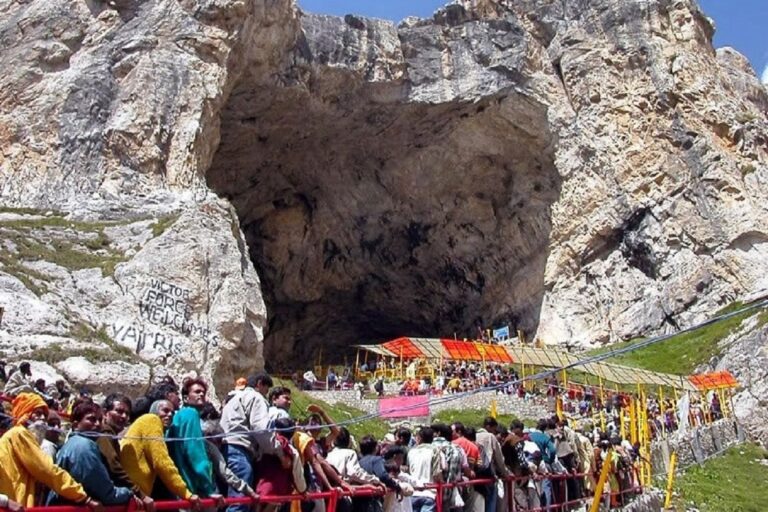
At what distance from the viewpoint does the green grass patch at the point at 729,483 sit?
565 inches

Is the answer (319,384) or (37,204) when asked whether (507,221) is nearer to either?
(319,384)

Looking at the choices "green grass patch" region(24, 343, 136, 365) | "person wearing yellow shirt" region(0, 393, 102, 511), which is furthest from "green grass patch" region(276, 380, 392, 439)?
"person wearing yellow shirt" region(0, 393, 102, 511)

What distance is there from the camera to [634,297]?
34.1 m

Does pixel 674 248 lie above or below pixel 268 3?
below

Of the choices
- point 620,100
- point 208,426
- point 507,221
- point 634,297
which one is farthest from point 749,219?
point 208,426

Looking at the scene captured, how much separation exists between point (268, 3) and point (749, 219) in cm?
2181

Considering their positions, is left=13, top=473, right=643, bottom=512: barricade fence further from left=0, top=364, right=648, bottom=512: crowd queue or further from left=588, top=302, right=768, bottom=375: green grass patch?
left=588, top=302, right=768, bottom=375: green grass patch

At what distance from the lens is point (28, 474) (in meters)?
4.70

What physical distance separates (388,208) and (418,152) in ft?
11.0

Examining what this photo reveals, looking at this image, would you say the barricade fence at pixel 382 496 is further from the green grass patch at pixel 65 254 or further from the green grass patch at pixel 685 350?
the green grass patch at pixel 685 350

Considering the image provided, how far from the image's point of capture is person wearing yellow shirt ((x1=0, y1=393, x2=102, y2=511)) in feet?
15.0

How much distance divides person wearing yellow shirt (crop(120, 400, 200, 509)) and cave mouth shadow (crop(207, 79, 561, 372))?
2822cm

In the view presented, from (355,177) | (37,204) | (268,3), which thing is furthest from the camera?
(355,177)

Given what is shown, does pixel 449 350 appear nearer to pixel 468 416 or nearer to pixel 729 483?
pixel 468 416
